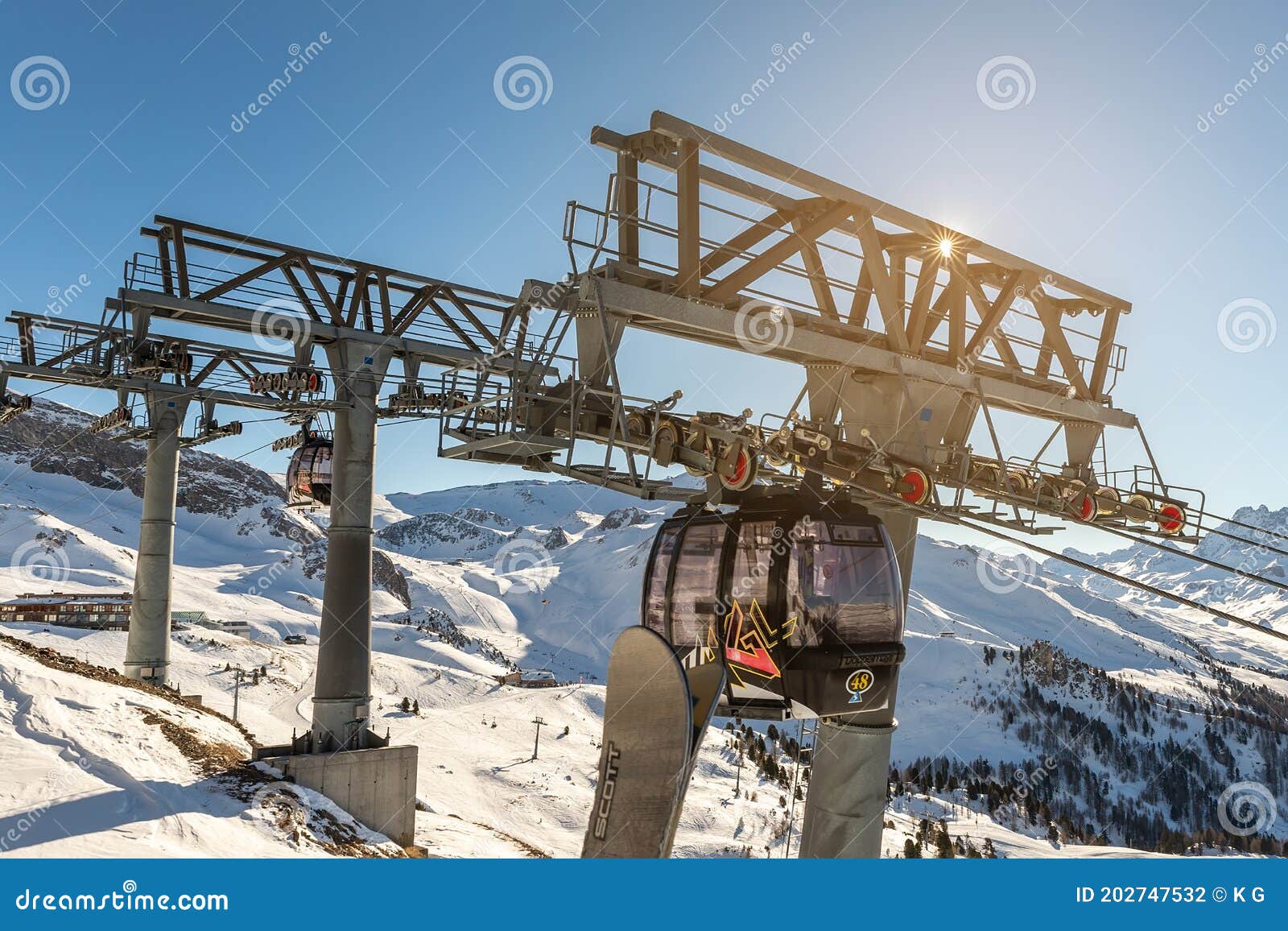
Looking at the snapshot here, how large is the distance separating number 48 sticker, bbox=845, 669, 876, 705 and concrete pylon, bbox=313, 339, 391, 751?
45.2 ft

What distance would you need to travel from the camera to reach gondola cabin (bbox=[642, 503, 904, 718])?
34.7 ft

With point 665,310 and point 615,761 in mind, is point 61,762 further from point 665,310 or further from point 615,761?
point 665,310

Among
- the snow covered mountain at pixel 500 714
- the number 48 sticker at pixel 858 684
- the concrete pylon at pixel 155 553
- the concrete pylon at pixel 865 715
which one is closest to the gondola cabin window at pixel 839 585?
the number 48 sticker at pixel 858 684

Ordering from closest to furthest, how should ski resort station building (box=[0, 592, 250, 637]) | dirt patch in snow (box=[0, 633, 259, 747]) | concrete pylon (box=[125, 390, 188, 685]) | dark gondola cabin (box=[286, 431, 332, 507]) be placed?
dirt patch in snow (box=[0, 633, 259, 747])
dark gondola cabin (box=[286, 431, 332, 507])
concrete pylon (box=[125, 390, 188, 685])
ski resort station building (box=[0, 592, 250, 637])

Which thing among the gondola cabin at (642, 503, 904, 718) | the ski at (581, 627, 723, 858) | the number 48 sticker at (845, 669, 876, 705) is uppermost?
the gondola cabin at (642, 503, 904, 718)
